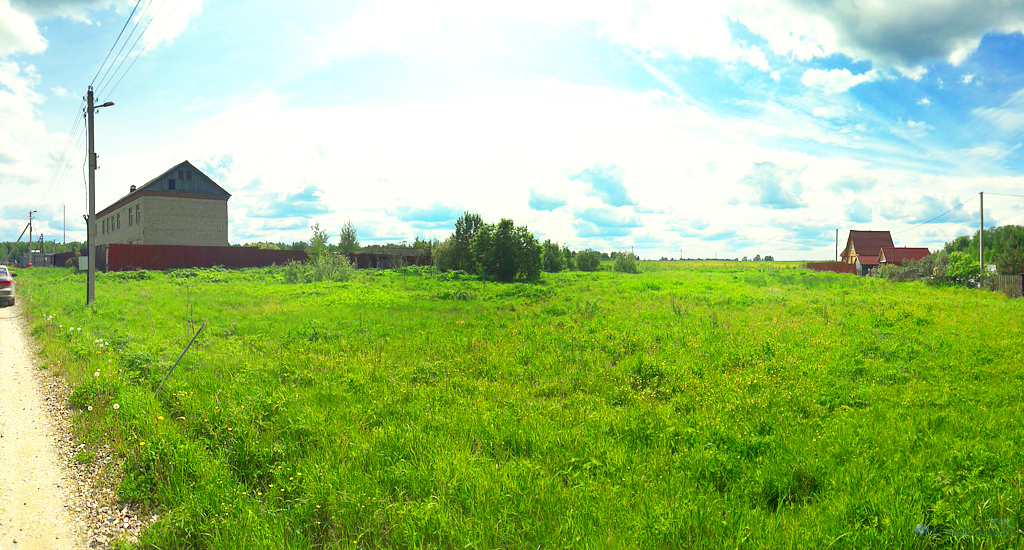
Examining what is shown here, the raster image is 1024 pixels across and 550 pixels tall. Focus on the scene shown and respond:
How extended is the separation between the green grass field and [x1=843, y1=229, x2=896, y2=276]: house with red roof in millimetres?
58640

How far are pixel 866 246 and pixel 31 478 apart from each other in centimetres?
7758

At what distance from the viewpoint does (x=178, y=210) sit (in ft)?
155

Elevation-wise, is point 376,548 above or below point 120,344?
below

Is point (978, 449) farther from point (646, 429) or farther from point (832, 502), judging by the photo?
point (646, 429)

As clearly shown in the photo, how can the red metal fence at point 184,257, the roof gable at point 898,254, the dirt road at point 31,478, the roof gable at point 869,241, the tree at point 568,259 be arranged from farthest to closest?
the roof gable at point 869,241 < the roof gable at point 898,254 < the tree at point 568,259 < the red metal fence at point 184,257 < the dirt road at point 31,478

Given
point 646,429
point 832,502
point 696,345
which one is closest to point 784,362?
point 696,345

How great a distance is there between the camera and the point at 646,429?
5855mm

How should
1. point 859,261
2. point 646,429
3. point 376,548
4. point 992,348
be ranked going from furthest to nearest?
point 859,261
point 992,348
point 646,429
point 376,548

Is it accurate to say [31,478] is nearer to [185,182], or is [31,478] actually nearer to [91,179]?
[91,179]

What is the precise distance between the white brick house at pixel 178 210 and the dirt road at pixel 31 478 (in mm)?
44529

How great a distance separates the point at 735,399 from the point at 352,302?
15.2 m

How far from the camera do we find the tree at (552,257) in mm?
49094

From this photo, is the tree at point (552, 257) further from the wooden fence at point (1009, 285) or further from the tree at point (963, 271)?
the wooden fence at point (1009, 285)

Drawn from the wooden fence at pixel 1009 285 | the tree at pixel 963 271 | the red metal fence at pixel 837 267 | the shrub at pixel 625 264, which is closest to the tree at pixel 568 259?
the shrub at pixel 625 264
